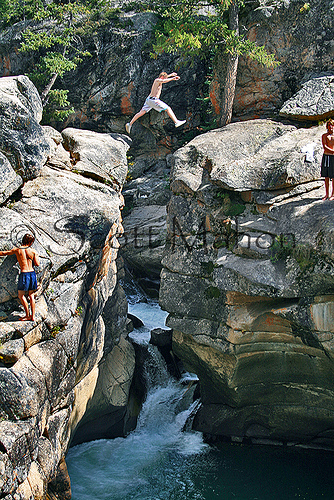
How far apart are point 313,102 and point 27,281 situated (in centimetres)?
1034

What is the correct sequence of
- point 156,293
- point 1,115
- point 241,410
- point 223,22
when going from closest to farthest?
1. point 1,115
2. point 241,410
3. point 223,22
4. point 156,293

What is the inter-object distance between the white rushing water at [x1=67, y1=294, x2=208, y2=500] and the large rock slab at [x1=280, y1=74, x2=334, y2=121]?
882cm

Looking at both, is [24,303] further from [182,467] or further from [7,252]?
[182,467]

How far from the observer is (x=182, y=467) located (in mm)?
12086

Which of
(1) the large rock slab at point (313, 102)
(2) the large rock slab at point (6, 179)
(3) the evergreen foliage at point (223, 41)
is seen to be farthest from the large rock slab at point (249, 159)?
(2) the large rock slab at point (6, 179)

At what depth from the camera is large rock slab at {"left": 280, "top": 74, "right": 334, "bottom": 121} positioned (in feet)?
45.3

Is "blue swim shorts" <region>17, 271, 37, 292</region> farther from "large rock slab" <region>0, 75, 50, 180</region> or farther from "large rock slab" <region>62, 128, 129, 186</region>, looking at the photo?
"large rock slab" <region>62, 128, 129, 186</region>

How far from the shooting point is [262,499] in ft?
35.7

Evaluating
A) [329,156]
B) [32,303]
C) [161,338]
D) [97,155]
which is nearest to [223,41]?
[97,155]

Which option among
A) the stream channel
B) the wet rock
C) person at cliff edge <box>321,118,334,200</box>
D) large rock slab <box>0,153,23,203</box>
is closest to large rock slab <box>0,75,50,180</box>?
large rock slab <box>0,153,23,203</box>

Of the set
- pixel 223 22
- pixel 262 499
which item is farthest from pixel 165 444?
pixel 223 22

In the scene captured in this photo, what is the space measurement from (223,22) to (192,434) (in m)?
13.8

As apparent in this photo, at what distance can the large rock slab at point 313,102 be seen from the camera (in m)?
13.8

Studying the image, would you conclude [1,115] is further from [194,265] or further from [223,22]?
[223,22]
